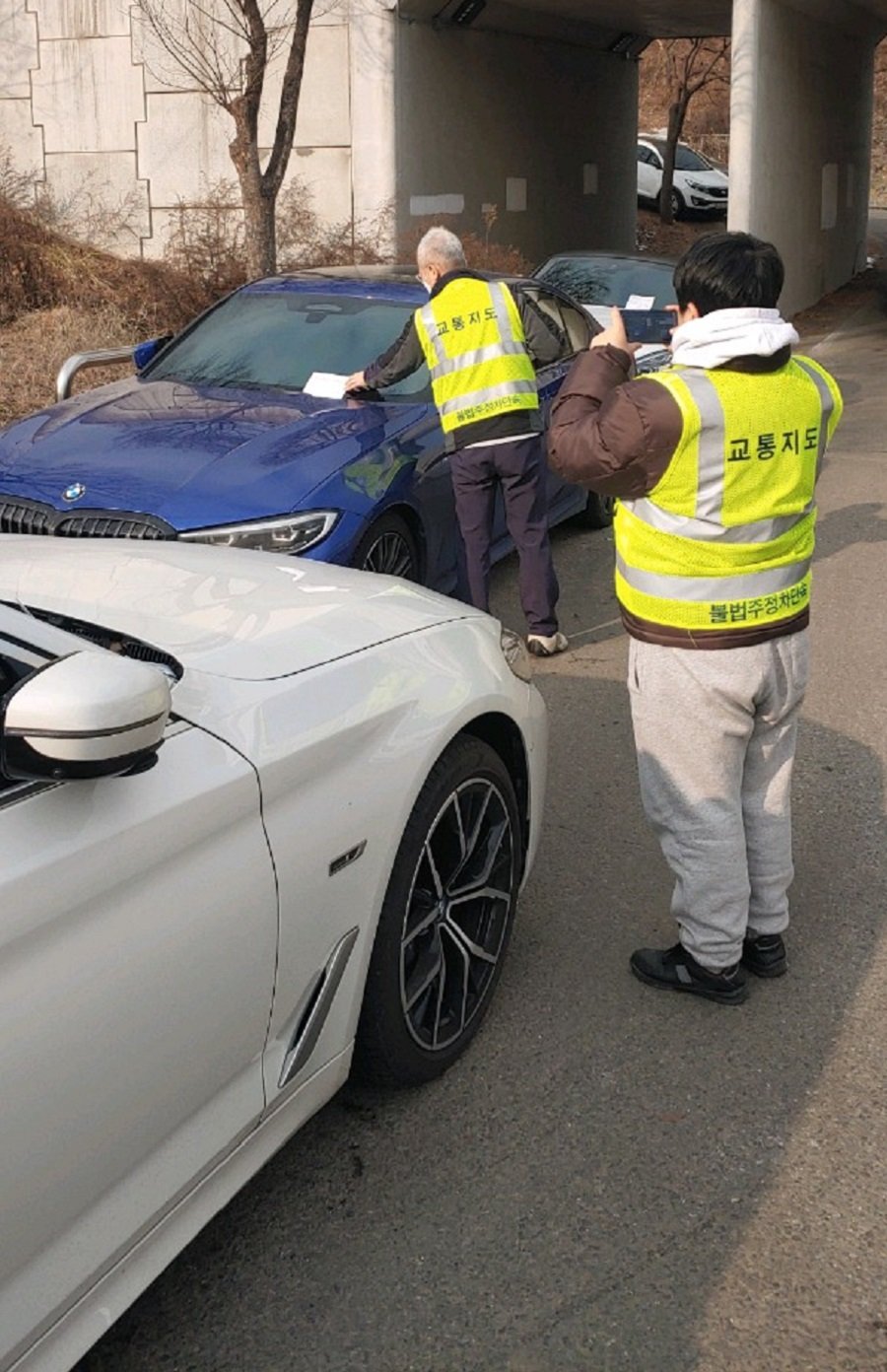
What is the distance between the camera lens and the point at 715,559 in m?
3.40

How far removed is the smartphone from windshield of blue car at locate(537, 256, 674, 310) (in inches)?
6.2

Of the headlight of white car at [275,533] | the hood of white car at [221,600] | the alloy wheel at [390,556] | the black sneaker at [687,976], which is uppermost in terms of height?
the hood of white car at [221,600]

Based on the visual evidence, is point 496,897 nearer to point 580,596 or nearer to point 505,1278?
point 505,1278

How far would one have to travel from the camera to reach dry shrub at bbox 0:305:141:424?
1138 centimetres

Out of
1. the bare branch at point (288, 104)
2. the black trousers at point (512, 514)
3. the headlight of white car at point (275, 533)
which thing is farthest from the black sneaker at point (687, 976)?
the bare branch at point (288, 104)

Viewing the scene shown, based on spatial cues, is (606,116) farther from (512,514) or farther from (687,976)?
(687,976)

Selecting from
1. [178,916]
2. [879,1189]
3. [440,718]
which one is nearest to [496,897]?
[440,718]

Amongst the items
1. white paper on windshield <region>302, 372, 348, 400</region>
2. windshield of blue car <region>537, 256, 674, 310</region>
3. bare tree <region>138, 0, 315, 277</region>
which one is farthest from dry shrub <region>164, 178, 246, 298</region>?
white paper on windshield <region>302, 372, 348, 400</region>

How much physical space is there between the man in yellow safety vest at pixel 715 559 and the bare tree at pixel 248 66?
10.5m

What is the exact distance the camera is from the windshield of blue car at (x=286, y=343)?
7000 mm

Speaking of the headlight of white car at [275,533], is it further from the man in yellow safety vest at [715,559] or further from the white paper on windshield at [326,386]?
the man in yellow safety vest at [715,559]

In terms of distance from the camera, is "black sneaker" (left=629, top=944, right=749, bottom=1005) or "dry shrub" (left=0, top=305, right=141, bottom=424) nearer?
"black sneaker" (left=629, top=944, right=749, bottom=1005)

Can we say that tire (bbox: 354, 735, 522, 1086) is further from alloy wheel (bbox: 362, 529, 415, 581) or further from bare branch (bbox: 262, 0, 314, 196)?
bare branch (bbox: 262, 0, 314, 196)

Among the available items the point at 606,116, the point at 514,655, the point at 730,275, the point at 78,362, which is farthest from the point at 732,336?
the point at 606,116
